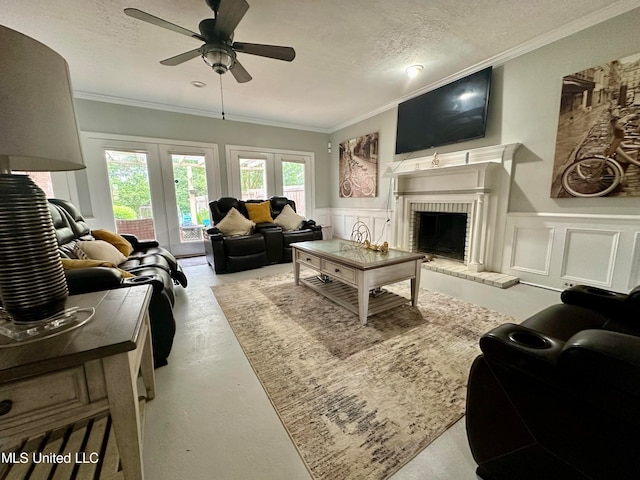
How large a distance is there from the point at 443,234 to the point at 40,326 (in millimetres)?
4456

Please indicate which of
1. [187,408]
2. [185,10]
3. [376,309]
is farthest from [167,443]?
[185,10]

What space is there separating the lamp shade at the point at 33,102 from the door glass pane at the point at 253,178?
4.72 meters

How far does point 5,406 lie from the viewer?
0.62 metres

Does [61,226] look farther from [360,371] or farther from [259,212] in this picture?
[360,371]

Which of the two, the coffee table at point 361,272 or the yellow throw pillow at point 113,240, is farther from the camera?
the yellow throw pillow at point 113,240

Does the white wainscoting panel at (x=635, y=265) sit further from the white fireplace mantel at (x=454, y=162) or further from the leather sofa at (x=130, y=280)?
the leather sofa at (x=130, y=280)

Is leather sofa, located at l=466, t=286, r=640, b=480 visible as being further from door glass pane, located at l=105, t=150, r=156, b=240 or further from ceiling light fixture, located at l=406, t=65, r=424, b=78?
door glass pane, located at l=105, t=150, r=156, b=240

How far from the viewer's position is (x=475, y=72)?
3262mm

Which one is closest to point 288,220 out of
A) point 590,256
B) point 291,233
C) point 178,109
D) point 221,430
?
point 291,233

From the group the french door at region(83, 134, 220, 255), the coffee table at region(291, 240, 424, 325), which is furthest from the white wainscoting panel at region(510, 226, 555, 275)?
the french door at region(83, 134, 220, 255)

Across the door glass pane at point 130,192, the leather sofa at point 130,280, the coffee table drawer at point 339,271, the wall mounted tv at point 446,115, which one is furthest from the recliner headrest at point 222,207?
the wall mounted tv at point 446,115

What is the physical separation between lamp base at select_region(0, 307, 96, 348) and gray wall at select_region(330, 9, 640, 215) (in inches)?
155

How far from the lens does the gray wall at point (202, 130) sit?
13.1 feet

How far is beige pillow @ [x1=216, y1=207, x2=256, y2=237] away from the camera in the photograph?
4051 mm
